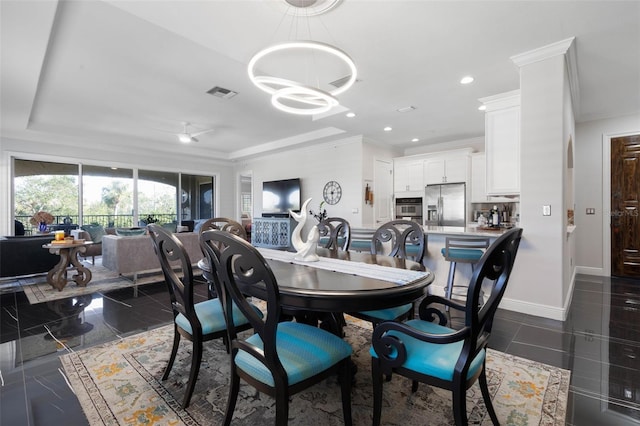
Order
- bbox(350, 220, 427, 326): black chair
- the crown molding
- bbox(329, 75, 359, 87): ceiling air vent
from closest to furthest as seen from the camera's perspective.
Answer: bbox(350, 220, 427, 326): black chair
the crown molding
bbox(329, 75, 359, 87): ceiling air vent

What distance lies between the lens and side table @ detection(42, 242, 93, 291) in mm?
4156

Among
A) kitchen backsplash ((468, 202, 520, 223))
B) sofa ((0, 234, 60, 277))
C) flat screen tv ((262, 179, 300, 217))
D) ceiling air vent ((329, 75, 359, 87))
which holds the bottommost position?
sofa ((0, 234, 60, 277))

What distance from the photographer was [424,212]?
6531mm

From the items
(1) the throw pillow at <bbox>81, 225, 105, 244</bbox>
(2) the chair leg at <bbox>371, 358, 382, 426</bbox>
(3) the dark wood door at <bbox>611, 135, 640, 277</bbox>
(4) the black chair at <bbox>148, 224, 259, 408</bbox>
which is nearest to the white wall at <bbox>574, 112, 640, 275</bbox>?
(3) the dark wood door at <bbox>611, 135, 640, 277</bbox>

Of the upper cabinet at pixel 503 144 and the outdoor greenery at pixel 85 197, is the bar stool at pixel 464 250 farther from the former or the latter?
the outdoor greenery at pixel 85 197

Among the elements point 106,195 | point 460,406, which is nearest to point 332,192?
point 106,195

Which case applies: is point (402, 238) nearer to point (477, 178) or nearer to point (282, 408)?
point (282, 408)

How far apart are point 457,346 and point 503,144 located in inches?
124

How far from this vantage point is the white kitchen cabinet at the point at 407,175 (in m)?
6.71

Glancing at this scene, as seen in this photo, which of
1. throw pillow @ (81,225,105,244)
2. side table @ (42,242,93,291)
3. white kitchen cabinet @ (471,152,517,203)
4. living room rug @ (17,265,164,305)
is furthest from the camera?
throw pillow @ (81,225,105,244)

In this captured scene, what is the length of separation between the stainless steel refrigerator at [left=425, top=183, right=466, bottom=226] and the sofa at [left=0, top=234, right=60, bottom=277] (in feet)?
22.7

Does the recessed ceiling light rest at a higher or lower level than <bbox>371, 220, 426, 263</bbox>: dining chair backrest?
higher

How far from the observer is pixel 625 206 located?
16.1 feet

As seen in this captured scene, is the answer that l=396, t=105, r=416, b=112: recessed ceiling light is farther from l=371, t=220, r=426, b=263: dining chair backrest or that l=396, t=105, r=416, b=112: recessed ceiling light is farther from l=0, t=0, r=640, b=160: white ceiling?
l=371, t=220, r=426, b=263: dining chair backrest
